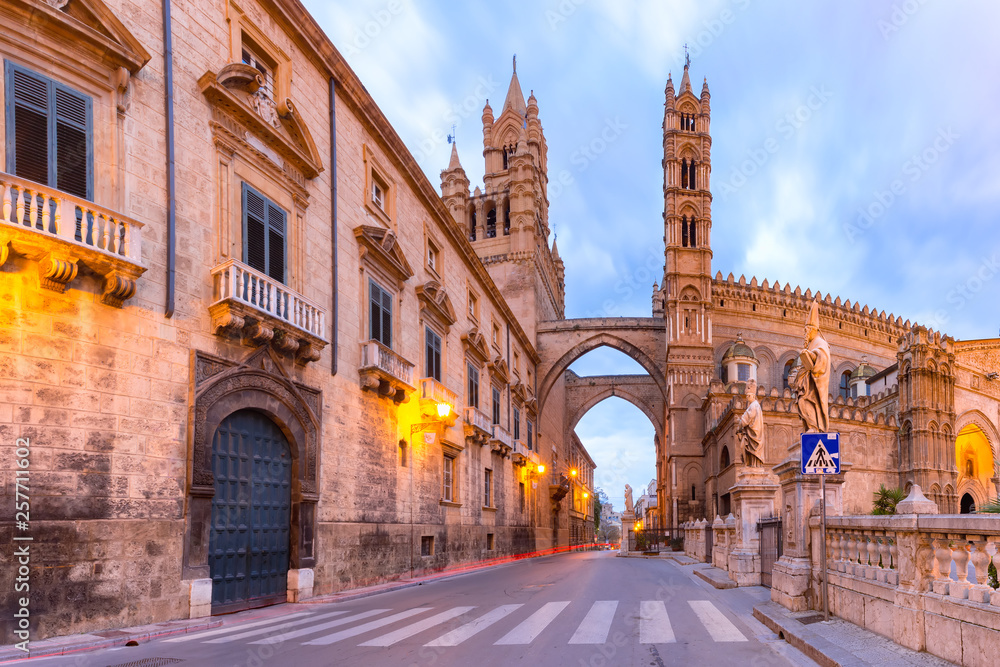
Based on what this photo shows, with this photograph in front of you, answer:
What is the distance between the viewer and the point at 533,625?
9.40 m

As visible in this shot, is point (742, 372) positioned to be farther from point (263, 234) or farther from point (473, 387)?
point (263, 234)

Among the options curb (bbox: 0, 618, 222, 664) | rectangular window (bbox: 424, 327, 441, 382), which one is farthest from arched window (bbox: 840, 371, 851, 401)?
curb (bbox: 0, 618, 222, 664)

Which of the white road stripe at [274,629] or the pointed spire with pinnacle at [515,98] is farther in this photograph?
the pointed spire with pinnacle at [515,98]

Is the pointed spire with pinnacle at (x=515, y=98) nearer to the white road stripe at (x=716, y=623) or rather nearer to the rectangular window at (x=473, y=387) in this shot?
the rectangular window at (x=473, y=387)

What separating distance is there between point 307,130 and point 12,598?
9.86m

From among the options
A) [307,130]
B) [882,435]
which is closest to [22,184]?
[307,130]

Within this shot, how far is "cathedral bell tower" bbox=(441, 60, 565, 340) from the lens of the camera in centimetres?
5131

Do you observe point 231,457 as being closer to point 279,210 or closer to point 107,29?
point 279,210

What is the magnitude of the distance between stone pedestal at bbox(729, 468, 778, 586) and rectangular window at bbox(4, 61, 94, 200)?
12.7 metres

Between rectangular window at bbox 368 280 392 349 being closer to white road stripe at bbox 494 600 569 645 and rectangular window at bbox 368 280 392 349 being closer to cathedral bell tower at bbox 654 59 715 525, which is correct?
white road stripe at bbox 494 600 569 645

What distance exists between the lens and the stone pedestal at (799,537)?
9680 millimetres

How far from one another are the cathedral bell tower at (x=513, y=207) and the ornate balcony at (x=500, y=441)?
18.0 meters

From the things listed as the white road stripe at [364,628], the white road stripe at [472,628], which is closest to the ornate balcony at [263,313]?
the white road stripe at [364,628]

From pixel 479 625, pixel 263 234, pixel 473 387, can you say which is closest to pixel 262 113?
pixel 263 234
